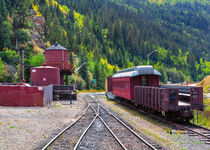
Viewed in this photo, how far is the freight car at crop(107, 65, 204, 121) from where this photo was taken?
1488cm

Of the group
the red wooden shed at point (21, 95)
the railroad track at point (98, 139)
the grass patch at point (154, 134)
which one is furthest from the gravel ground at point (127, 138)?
the red wooden shed at point (21, 95)

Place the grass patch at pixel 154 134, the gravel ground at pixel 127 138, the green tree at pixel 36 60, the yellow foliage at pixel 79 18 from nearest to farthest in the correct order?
1. the gravel ground at pixel 127 138
2. the grass patch at pixel 154 134
3. the green tree at pixel 36 60
4. the yellow foliage at pixel 79 18

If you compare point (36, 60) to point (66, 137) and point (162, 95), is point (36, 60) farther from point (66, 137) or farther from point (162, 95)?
point (66, 137)

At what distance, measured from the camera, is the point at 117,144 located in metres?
10.2

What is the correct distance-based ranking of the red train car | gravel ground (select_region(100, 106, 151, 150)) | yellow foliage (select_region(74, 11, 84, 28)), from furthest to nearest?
yellow foliage (select_region(74, 11, 84, 28)), the red train car, gravel ground (select_region(100, 106, 151, 150))

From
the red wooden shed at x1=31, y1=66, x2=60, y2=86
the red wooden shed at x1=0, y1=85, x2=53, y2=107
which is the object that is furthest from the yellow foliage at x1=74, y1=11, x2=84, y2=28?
the red wooden shed at x1=0, y1=85, x2=53, y2=107

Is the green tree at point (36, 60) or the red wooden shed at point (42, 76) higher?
the green tree at point (36, 60)

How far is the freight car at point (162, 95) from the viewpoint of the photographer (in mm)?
14875

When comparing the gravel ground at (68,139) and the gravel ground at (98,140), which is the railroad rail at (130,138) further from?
the gravel ground at (68,139)

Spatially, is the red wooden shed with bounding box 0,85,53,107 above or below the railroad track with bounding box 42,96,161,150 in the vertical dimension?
above

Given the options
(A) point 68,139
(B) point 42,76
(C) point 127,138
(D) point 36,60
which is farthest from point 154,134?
(D) point 36,60

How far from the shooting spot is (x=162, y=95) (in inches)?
596

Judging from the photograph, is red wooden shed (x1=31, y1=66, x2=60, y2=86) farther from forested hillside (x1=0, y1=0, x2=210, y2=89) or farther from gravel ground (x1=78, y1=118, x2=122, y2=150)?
gravel ground (x1=78, y1=118, x2=122, y2=150)

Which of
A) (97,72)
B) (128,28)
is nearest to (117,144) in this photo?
(97,72)
